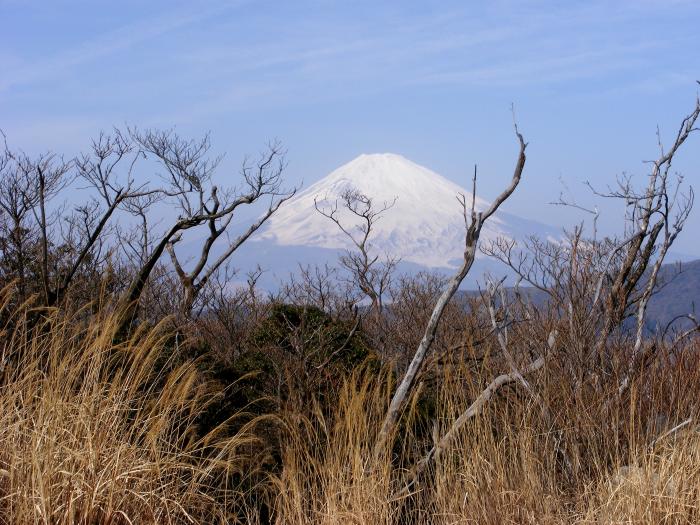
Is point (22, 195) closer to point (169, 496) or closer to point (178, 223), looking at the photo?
point (178, 223)

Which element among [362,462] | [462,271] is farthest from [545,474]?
[462,271]

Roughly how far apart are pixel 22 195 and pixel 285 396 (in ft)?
39.2

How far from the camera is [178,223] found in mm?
15398

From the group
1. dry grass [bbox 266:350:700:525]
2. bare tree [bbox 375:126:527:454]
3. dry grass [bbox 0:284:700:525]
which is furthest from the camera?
bare tree [bbox 375:126:527:454]

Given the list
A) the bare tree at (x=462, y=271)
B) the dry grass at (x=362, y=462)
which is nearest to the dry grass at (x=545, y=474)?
the dry grass at (x=362, y=462)

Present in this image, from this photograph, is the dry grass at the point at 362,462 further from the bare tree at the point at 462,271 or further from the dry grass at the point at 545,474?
the bare tree at the point at 462,271

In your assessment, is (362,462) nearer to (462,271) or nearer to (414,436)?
(414,436)

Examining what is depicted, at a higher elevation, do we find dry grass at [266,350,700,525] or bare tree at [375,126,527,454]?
bare tree at [375,126,527,454]

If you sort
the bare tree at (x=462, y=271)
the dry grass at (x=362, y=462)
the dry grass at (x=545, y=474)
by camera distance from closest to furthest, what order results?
1. the dry grass at (x=362, y=462)
2. the dry grass at (x=545, y=474)
3. the bare tree at (x=462, y=271)

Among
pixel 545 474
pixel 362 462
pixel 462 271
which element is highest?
pixel 462 271

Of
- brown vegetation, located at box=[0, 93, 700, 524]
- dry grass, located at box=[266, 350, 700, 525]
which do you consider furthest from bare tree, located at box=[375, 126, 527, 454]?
dry grass, located at box=[266, 350, 700, 525]

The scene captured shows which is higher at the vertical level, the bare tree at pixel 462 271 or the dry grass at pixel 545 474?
the bare tree at pixel 462 271

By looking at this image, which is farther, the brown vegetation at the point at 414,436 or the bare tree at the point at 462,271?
the bare tree at the point at 462,271

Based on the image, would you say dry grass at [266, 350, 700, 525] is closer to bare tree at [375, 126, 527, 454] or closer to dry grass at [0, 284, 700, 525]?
dry grass at [0, 284, 700, 525]
